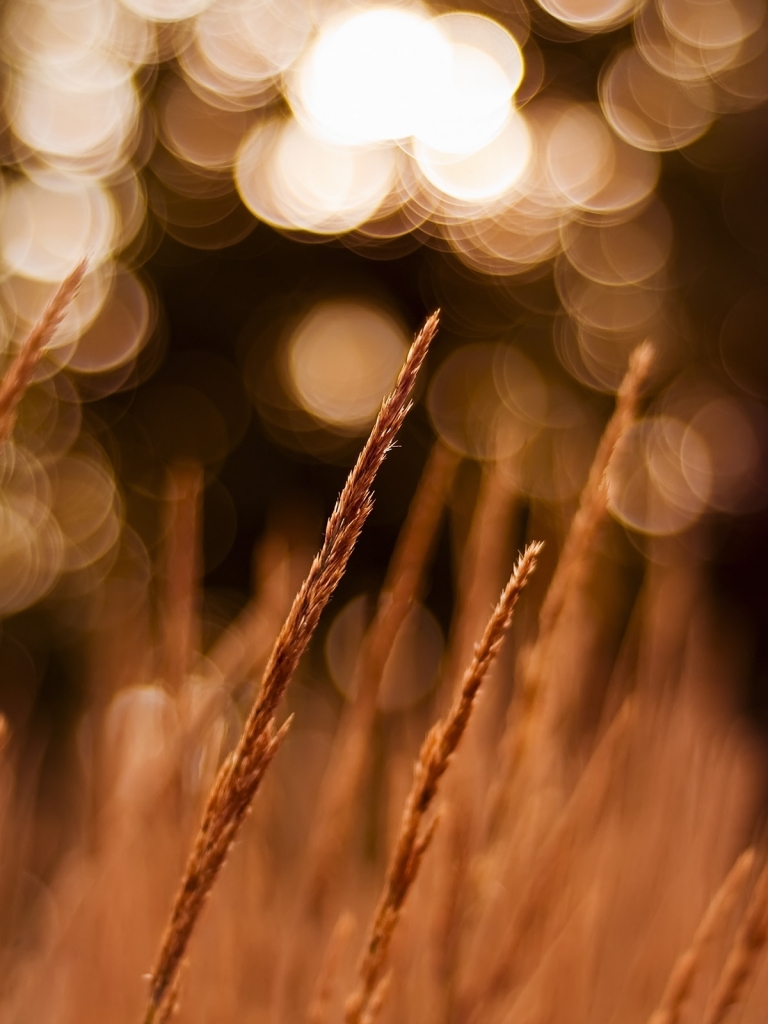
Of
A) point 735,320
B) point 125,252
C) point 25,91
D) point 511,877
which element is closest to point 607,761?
point 511,877

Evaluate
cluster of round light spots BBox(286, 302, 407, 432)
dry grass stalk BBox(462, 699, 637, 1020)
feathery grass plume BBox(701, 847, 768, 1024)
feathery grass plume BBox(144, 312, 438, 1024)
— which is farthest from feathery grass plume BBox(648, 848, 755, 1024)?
cluster of round light spots BBox(286, 302, 407, 432)

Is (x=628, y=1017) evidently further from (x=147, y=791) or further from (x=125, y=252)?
(x=125, y=252)

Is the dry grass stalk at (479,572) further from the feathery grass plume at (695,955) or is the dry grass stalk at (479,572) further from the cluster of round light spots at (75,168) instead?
the cluster of round light spots at (75,168)

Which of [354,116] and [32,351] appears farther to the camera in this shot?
[354,116]

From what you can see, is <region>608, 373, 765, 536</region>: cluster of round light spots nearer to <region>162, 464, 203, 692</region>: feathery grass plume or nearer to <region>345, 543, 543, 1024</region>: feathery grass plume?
<region>162, 464, 203, 692</region>: feathery grass plume

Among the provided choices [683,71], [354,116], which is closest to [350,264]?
[354,116]

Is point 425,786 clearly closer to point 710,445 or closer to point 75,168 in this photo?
point 710,445

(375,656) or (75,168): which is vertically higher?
(75,168)
